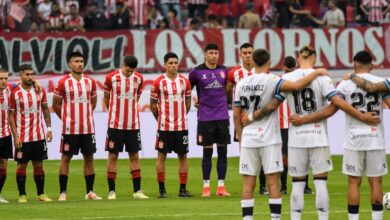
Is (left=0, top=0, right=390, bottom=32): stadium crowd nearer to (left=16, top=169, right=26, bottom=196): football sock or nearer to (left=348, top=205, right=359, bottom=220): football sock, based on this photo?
(left=16, top=169, right=26, bottom=196): football sock

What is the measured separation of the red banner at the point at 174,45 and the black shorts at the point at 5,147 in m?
11.3

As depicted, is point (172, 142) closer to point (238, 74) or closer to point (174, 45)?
point (238, 74)

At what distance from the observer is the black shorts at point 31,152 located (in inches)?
751

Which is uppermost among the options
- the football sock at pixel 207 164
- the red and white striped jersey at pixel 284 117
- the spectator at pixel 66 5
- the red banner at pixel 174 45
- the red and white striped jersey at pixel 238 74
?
the spectator at pixel 66 5

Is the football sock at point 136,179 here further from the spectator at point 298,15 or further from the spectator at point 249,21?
the spectator at point 298,15

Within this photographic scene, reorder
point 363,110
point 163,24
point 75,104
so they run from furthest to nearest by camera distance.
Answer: point 163,24
point 75,104
point 363,110

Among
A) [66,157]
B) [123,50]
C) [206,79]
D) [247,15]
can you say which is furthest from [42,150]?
[247,15]

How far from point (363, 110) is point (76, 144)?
627 centimetres

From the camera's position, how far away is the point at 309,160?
1426 cm

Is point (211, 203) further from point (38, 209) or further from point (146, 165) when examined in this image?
point (146, 165)

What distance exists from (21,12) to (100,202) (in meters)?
14.3

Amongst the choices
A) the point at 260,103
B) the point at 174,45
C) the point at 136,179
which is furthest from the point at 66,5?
the point at 260,103

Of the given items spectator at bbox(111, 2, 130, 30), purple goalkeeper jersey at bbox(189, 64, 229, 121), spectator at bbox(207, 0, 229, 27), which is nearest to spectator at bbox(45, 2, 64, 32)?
spectator at bbox(111, 2, 130, 30)

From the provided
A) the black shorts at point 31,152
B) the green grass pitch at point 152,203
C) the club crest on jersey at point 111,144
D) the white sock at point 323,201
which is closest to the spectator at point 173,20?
the green grass pitch at point 152,203
